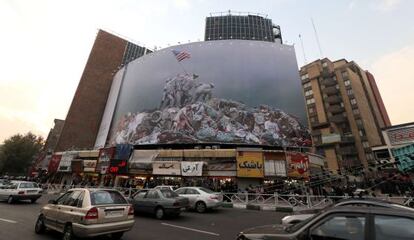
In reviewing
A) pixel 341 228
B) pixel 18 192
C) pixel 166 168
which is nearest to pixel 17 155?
pixel 166 168

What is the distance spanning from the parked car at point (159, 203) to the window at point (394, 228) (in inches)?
351

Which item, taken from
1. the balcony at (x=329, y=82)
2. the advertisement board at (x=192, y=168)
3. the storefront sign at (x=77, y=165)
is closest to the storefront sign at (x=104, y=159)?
the storefront sign at (x=77, y=165)

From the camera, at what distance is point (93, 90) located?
179 ft

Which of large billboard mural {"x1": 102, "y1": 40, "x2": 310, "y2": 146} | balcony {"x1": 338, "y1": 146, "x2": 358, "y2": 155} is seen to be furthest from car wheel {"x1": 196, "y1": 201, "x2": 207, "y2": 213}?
balcony {"x1": 338, "y1": 146, "x2": 358, "y2": 155}

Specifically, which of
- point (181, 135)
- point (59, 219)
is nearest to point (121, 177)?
point (181, 135)

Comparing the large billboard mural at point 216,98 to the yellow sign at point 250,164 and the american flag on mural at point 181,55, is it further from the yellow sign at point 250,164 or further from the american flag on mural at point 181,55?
the yellow sign at point 250,164

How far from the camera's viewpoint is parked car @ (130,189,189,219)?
34.7 ft

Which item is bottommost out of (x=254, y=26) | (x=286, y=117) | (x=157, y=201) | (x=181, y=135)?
(x=157, y=201)

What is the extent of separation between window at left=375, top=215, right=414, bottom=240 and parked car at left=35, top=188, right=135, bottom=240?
583 cm

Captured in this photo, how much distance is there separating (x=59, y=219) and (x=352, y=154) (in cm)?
5516

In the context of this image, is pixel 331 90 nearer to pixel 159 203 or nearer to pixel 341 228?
pixel 159 203

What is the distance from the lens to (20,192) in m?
15.2

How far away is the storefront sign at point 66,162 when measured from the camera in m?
37.5

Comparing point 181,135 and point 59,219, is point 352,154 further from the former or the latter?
point 59,219
